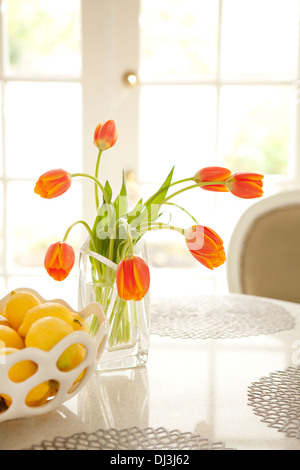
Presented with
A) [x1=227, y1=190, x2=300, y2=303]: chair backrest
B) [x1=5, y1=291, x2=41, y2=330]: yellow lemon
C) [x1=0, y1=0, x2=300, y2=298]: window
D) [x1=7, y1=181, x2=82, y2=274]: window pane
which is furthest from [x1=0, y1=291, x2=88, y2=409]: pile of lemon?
[x1=7, y1=181, x2=82, y2=274]: window pane

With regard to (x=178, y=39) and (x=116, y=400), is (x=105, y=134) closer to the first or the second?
(x=116, y=400)

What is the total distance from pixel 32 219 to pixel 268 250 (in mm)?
965

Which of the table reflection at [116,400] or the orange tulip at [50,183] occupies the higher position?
the orange tulip at [50,183]

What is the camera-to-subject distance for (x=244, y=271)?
1.46 m

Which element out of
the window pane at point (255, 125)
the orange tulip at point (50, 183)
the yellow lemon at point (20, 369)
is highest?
the window pane at point (255, 125)

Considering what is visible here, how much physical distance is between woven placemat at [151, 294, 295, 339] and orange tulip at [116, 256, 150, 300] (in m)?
0.32

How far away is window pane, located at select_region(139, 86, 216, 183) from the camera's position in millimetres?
1941

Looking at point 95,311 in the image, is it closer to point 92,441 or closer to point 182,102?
point 92,441

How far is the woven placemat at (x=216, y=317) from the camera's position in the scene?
3.15 feet

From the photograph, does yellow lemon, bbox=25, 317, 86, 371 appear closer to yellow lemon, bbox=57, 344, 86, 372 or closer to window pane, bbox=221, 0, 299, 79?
yellow lemon, bbox=57, 344, 86, 372

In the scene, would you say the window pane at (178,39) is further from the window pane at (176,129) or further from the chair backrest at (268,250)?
the chair backrest at (268,250)

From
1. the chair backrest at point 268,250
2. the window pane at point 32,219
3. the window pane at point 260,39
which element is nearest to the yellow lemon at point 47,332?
the chair backrest at point 268,250

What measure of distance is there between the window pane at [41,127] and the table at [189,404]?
1.21 metres
